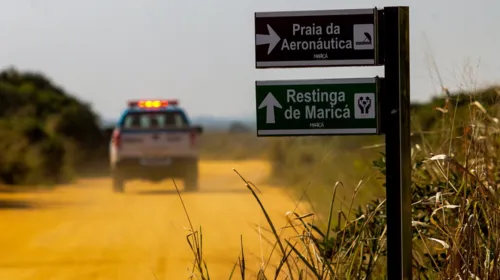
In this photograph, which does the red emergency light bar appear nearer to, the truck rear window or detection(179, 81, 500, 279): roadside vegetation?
the truck rear window

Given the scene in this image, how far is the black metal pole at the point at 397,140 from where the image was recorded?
694cm

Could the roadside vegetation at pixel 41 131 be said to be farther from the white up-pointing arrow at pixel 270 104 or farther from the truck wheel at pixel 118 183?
the white up-pointing arrow at pixel 270 104

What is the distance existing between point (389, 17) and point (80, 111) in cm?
3332

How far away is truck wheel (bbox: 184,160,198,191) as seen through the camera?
25.2 m

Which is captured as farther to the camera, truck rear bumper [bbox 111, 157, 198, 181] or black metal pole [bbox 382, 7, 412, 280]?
truck rear bumper [bbox 111, 157, 198, 181]

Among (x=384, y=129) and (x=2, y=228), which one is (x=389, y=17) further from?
(x=2, y=228)

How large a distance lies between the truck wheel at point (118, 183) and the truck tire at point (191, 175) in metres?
1.37

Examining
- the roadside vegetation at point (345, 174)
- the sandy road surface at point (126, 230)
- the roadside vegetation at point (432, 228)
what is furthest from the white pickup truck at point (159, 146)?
the roadside vegetation at point (432, 228)

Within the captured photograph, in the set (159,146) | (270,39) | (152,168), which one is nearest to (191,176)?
(152,168)

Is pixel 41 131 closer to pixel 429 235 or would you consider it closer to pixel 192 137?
pixel 192 137

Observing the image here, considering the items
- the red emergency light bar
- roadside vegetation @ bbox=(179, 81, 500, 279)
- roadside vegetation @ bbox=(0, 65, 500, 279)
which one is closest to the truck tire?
the red emergency light bar

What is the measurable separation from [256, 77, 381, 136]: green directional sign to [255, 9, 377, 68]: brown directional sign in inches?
5.5

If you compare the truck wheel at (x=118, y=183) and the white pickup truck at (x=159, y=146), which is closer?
the white pickup truck at (x=159, y=146)

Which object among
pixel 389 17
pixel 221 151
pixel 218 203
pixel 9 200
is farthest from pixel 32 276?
pixel 221 151
